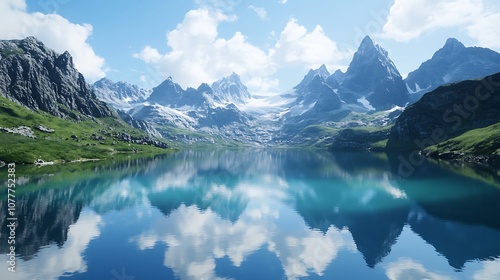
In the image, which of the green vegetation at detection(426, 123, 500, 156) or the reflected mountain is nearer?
the reflected mountain

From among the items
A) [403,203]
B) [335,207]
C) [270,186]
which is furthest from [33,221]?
[403,203]

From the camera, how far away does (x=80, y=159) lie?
531ft

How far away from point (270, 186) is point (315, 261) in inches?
2382

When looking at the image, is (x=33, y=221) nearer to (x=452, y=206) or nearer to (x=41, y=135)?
(x=452, y=206)

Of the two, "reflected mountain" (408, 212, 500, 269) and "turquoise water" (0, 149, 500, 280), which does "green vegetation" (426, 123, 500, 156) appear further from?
"reflected mountain" (408, 212, 500, 269)

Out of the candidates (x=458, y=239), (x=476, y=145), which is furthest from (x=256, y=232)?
(x=476, y=145)

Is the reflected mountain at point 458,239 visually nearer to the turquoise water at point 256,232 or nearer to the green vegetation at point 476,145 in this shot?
the turquoise water at point 256,232

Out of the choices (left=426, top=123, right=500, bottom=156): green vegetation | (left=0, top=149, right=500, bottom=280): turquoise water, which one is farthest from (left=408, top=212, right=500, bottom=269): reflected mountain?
(left=426, top=123, right=500, bottom=156): green vegetation

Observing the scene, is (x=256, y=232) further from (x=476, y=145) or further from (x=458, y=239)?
(x=476, y=145)

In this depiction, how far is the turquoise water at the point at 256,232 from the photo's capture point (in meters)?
33.2

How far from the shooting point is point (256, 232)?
47750mm

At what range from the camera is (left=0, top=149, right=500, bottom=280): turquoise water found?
33.2 meters

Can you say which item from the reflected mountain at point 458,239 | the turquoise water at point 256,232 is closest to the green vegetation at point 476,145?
the turquoise water at point 256,232

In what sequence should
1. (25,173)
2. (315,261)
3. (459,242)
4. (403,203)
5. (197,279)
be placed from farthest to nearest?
(25,173)
(403,203)
(459,242)
(315,261)
(197,279)
